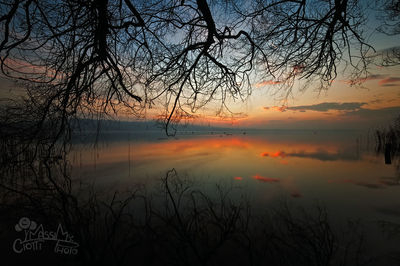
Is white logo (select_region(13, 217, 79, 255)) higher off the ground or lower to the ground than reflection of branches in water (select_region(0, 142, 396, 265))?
higher

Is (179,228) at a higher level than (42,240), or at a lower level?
lower

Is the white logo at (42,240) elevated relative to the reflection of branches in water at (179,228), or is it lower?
elevated

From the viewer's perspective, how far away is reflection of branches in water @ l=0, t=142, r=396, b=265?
97.4 inches

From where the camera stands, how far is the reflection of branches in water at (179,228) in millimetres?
2475

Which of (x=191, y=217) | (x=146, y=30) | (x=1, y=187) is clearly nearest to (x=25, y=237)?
(x=191, y=217)

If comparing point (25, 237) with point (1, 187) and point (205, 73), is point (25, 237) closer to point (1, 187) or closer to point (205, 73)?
point (1, 187)

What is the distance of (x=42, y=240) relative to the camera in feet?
8.13

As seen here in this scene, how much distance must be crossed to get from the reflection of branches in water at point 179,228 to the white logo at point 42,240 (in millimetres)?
102

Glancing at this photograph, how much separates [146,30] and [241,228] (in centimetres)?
413

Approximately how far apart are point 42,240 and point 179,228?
199 centimetres

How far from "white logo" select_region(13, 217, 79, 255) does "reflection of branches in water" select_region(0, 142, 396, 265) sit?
102mm

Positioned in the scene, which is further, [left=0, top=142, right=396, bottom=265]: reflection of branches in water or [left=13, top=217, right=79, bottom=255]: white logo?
[left=0, top=142, right=396, bottom=265]: reflection of branches in water

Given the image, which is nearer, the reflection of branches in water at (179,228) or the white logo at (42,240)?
the white logo at (42,240)

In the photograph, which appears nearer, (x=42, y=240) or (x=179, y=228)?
(x=42, y=240)
